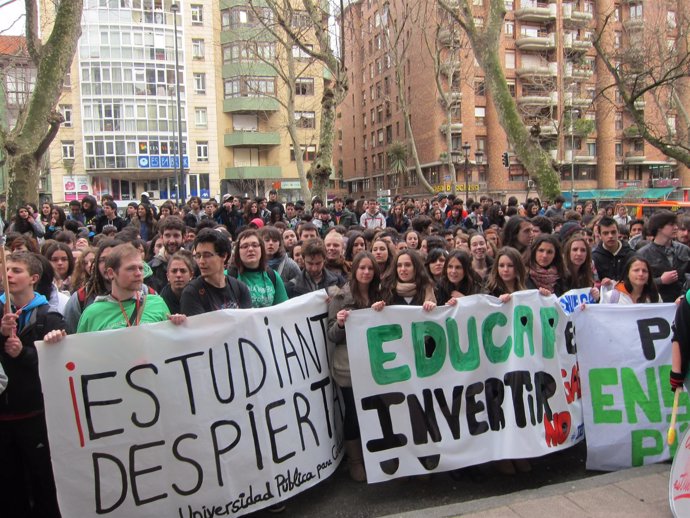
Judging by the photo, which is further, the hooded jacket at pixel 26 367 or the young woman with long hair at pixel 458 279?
the young woman with long hair at pixel 458 279

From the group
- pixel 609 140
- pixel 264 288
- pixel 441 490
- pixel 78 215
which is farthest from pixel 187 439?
pixel 609 140

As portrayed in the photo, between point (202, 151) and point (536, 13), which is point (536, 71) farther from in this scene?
point (202, 151)

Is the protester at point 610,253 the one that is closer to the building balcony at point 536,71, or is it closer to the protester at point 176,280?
the protester at point 176,280

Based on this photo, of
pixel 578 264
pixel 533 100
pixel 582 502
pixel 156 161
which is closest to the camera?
pixel 582 502

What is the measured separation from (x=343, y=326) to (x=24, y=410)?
1.92m

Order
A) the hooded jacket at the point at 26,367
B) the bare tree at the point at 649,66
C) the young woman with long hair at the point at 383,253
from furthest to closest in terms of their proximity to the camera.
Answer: the bare tree at the point at 649,66 < the young woman with long hair at the point at 383,253 < the hooded jacket at the point at 26,367

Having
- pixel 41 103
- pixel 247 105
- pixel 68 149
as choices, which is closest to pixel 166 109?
pixel 247 105

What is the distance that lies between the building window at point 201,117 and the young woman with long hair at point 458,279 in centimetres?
4118

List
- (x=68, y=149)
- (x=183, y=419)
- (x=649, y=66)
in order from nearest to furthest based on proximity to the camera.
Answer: (x=183, y=419)
(x=649, y=66)
(x=68, y=149)

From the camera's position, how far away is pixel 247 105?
42406mm

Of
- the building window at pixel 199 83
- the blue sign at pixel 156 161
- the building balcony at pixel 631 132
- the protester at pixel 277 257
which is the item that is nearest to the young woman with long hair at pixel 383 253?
the protester at pixel 277 257

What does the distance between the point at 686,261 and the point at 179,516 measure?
16.7 ft

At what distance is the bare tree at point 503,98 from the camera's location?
12375mm

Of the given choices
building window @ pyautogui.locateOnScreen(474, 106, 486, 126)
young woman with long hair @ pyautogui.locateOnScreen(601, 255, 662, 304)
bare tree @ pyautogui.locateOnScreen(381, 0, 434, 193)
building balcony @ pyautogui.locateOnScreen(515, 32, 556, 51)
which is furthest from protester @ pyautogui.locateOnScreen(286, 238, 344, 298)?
building balcony @ pyautogui.locateOnScreen(515, 32, 556, 51)
